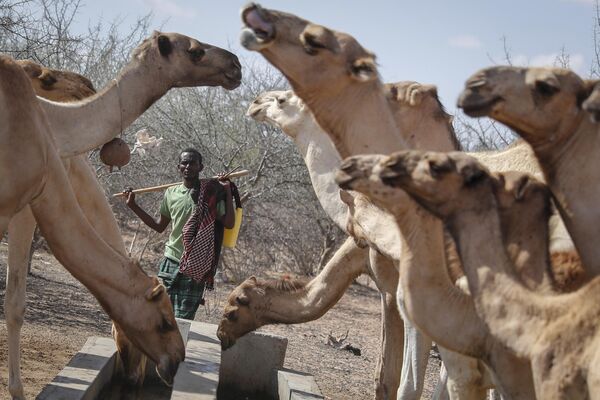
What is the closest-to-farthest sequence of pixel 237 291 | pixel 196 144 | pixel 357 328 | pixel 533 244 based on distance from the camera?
pixel 533 244, pixel 237 291, pixel 357 328, pixel 196 144

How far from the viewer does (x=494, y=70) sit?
5.06 meters

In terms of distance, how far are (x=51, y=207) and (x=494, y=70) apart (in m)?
2.95

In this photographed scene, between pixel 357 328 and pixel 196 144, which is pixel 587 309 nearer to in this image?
pixel 357 328

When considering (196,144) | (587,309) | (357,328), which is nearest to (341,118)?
(587,309)

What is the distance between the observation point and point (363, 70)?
651 cm

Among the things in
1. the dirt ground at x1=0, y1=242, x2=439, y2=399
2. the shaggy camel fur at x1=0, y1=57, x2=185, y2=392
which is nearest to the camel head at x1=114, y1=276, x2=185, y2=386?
the shaggy camel fur at x1=0, y1=57, x2=185, y2=392

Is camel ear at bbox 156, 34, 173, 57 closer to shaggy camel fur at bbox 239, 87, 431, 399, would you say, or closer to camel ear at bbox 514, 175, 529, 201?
shaggy camel fur at bbox 239, 87, 431, 399

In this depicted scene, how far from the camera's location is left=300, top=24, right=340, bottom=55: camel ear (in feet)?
21.0

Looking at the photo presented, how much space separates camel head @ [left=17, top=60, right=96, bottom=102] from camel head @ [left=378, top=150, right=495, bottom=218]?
4608mm

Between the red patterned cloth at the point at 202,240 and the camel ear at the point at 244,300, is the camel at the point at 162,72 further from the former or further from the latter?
the camel ear at the point at 244,300

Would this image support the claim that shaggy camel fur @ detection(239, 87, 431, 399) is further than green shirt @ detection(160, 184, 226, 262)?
No

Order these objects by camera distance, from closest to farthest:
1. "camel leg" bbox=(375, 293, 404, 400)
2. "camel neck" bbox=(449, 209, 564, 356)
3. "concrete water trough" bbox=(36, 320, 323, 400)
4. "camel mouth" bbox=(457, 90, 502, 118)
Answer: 1. "camel neck" bbox=(449, 209, 564, 356)
2. "camel mouth" bbox=(457, 90, 502, 118)
3. "concrete water trough" bbox=(36, 320, 323, 400)
4. "camel leg" bbox=(375, 293, 404, 400)

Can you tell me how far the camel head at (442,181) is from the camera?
4793mm

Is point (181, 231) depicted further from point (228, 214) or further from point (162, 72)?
A: point (162, 72)
